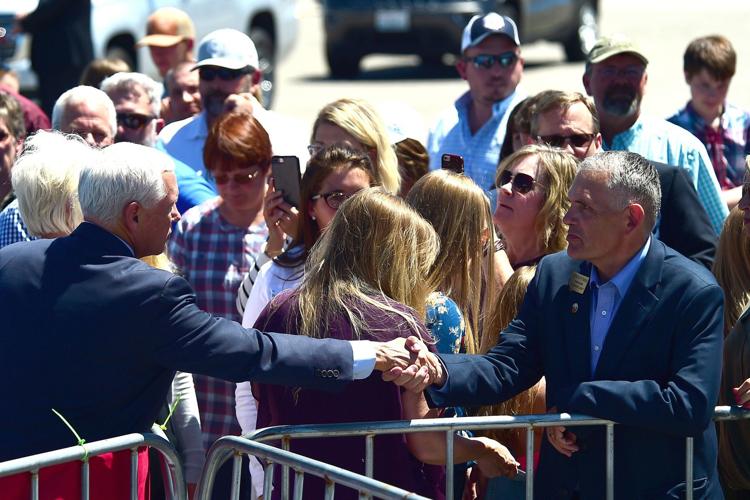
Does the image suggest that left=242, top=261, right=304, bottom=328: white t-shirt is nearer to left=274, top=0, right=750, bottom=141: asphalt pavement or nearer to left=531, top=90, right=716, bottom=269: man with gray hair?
left=531, top=90, right=716, bottom=269: man with gray hair

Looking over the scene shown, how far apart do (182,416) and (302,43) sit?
1801 centimetres

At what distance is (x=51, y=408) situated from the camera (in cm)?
387

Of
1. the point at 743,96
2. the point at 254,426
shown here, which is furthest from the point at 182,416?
the point at 743,96

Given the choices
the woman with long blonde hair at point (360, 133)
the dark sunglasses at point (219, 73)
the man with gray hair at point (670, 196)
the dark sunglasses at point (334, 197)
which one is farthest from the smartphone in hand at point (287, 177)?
the dark sunglasses at point (219, 73)

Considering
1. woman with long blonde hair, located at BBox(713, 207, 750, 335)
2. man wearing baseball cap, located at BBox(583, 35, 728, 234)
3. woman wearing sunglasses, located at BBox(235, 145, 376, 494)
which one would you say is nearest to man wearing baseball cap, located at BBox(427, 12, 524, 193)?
man wearing baseball cap, located at BBox(583, 35, 728, 234)

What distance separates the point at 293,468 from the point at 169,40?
633cm

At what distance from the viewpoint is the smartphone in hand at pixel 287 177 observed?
528cm

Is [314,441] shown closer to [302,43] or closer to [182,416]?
[182,416]

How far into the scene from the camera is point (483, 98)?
24.2ft

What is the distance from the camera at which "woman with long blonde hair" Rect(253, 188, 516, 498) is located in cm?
400

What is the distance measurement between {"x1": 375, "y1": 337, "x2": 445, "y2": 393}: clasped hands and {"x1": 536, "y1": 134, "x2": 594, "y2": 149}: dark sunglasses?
2162 mm

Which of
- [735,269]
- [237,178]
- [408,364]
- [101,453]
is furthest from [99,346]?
[735,269]

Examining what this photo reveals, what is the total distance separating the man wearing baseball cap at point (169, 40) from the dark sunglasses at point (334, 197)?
4820 millimetres

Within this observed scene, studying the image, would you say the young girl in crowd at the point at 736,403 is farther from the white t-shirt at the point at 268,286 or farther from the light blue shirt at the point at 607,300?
the white t-shirt at the point at 268,286
